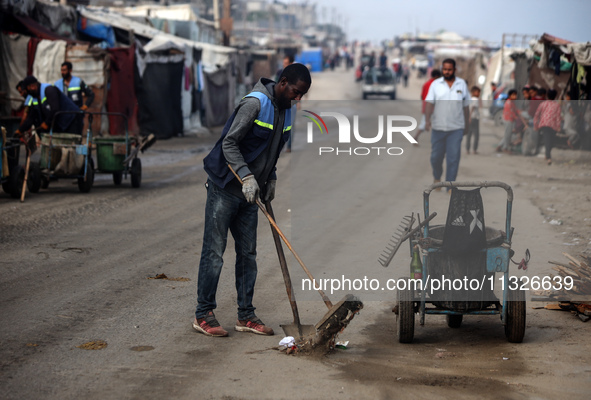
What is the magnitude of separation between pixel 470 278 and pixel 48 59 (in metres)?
15.9

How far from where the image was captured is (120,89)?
2042 centimetres

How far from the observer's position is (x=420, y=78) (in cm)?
6725

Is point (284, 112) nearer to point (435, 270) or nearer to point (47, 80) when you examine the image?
point (435, 270)

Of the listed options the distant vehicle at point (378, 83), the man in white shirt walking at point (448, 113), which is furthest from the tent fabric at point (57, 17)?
the distant vehicle at point (378, 83)

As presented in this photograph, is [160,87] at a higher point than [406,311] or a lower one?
higher

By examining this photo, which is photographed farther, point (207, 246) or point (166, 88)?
point (166, 88)

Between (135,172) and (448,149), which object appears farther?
(135,172)

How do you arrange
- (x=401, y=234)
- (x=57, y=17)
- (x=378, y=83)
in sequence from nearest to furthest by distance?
(x=401, y=234) < (x=57, y=17) < (x=378, y=83)

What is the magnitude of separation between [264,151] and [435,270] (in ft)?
4.85

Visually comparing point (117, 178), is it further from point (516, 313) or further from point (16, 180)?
point (516, 313)

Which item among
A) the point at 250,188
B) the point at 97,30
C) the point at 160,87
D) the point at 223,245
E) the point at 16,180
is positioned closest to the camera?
the point at 250,188

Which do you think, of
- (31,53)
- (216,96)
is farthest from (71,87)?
(216,96)

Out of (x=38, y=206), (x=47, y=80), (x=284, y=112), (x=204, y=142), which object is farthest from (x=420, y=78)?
(x=284, y=112)

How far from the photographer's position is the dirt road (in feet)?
14.4
